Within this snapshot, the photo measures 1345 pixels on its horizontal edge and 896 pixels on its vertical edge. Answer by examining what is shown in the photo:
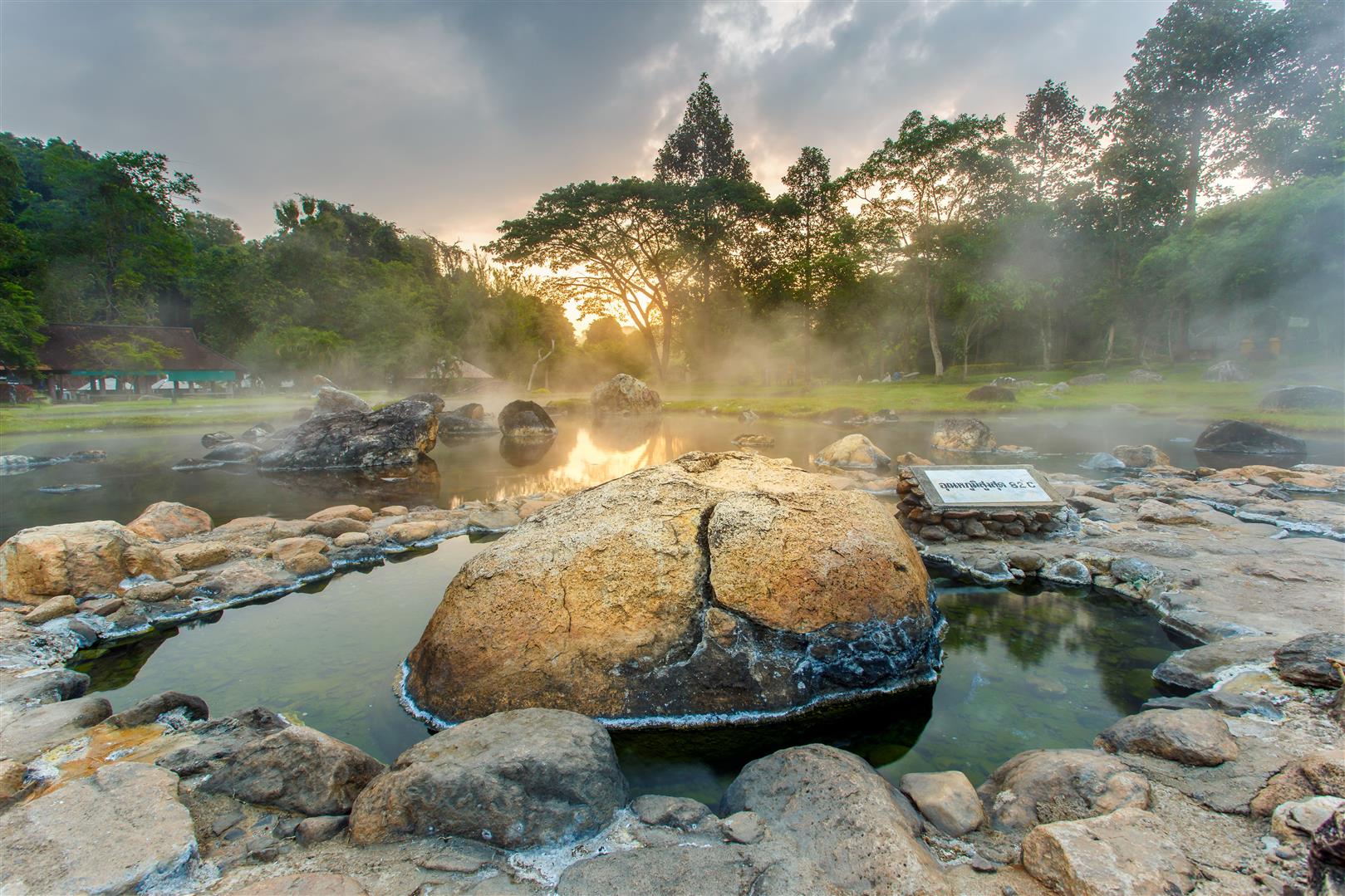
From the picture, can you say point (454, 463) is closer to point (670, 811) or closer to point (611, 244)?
point (670, 811)

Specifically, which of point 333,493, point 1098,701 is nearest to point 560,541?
point 1098,701

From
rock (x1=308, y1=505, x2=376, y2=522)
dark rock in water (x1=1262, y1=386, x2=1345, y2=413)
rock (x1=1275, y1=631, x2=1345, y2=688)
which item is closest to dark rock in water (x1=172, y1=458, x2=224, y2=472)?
rock (x1=308, y1=505, x2=376, y2=522)

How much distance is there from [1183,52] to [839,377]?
2604 cm

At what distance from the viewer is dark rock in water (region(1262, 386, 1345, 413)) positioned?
1714cm

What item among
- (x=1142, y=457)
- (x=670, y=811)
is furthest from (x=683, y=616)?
(x=1142, y=457)

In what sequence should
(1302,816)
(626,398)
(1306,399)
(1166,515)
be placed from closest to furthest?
(1302,816) → (1166,515) → (1306,399) → (626,398)

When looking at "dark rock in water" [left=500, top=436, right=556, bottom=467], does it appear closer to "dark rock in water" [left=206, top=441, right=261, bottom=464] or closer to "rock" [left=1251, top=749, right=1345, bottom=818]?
"dark rock in water" [left=206, top=441, right=261, bottom=464]

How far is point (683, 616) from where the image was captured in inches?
151

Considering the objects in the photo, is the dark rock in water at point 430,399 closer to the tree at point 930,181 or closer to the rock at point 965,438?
the rock at point 965,438

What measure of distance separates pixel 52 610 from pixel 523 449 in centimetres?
1317

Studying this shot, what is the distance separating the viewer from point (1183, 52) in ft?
106

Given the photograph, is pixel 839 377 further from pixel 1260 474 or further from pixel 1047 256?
pixel 1260 474

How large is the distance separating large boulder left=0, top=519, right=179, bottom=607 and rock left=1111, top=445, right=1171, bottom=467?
48.3ft

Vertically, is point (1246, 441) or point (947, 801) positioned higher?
point (1246, 441)
